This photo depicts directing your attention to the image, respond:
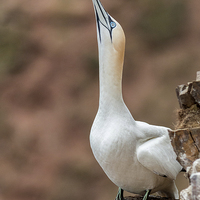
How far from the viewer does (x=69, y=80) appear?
276 cm

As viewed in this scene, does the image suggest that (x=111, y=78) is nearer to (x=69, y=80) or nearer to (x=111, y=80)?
(x=111, y=80)

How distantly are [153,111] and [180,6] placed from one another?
0.93 meters

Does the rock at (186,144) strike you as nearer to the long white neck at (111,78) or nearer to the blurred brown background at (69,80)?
the long white neck at (111,78)

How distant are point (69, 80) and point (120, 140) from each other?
182cm

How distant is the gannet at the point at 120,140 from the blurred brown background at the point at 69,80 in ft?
5.51

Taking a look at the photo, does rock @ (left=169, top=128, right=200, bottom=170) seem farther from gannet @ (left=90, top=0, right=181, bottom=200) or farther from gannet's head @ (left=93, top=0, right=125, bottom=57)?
gannet's head @ (left=93, top=0, right=125, bottom=57)

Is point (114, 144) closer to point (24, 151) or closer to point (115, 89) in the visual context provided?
point (115, 89)

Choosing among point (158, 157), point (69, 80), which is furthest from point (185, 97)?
point (69, 80)

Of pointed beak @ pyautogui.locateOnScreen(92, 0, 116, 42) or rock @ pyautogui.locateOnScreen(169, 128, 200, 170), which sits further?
pointed beak @ pyautogui.locateOnScreen(92, 0, 116, 42)

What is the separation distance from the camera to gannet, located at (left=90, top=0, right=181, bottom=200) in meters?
1.00

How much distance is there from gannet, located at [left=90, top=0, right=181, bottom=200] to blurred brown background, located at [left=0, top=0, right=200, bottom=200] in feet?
5.51

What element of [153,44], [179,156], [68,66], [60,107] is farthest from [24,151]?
[179,156]

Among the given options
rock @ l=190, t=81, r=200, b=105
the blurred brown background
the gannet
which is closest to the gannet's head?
the gannet

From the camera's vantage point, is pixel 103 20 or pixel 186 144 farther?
pixel 103 20
